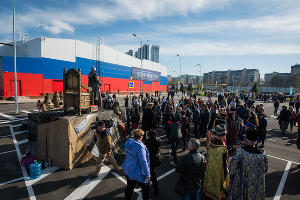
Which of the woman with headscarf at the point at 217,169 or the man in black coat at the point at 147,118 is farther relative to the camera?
the man in black coat at the point at 147,118

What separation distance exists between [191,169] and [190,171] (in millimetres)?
46

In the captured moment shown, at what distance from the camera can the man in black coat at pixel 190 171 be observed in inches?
122

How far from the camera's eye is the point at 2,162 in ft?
20.7

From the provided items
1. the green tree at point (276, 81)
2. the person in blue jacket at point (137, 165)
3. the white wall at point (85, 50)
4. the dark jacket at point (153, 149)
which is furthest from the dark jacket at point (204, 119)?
the green tree at point (276, 81)

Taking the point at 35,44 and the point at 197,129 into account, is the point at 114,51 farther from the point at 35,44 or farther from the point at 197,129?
the point at 197,129

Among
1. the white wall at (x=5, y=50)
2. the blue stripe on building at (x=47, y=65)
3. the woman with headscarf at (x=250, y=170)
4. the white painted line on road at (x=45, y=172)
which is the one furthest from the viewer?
the white wall at (x=5, y=50)

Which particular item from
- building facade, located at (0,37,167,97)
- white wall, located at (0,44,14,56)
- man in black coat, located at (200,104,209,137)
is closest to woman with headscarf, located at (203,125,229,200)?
man in black coat, located at (200,104,209,137)

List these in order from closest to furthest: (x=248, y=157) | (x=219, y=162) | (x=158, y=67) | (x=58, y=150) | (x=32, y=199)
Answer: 1. (x=248, y=157)
2. (x=219, y=162)
3. (x=32, y=199)
4. (x=58, y=150)
5. (x=158, y=67)

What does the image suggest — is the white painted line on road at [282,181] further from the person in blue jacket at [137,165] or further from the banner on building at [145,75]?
the banner on building at [145,75]

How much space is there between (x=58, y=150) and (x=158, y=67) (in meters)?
59.2

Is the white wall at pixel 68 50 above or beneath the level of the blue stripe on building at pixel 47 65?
above

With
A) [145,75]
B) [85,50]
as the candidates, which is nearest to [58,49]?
[85,50]

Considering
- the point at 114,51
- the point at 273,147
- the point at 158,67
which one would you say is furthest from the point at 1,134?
the point at 158,67

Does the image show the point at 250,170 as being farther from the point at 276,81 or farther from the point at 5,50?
the point at 276,81
